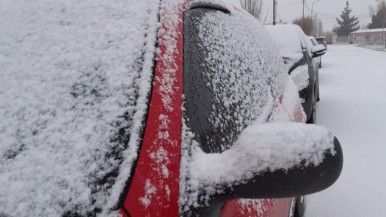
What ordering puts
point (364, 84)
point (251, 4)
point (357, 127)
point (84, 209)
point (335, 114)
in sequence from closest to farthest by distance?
1. point (84, 209)
2. point (357, 127)
3. point (335, 114)
4. point (364, 84)
5. point (251, 4)

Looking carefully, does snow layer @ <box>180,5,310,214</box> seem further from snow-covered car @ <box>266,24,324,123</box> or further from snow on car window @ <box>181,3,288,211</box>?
snow-covered car @ <box>266,24,324,123</box>

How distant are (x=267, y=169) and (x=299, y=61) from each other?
4327mm

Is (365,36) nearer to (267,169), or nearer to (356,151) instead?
(356,151)

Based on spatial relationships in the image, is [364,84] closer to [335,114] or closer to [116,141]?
[335,114]

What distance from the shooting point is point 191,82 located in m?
1.10

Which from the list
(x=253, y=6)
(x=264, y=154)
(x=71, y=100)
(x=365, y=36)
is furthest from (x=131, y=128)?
(x=365, y=36)

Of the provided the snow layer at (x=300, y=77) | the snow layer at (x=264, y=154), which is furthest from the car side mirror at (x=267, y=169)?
the snow layer at (x=300, y=77)

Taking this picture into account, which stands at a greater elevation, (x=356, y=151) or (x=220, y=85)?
(x=220, y=85)

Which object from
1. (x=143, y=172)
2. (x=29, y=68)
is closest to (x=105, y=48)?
(x=29, y=68)

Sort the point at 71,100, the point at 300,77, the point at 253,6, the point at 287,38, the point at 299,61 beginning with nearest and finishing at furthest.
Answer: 1. the point at 71,100
2. the point at 300,77
3. the point at 299,61
4. the point at 287,38
5. the point at 253,6

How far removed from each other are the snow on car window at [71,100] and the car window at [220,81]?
144mm

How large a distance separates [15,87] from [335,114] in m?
6.06

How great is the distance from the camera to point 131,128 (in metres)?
0.92

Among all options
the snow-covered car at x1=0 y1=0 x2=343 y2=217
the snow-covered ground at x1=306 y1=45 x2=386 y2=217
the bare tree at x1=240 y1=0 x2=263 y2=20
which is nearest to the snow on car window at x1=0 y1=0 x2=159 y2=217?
the snow-covered car at x1=0 y1=0 x2=343 y2=217
